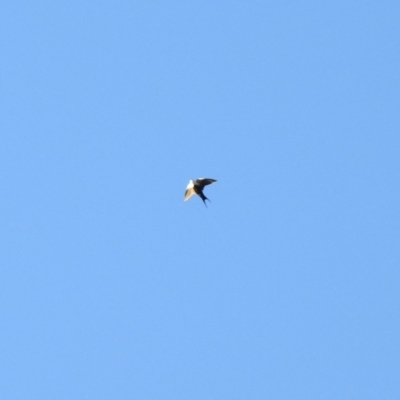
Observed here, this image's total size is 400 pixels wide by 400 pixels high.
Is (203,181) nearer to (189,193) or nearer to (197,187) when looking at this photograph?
(197,187)

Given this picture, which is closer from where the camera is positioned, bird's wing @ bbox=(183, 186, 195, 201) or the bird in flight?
the bird in flight

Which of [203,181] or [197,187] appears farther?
[197,187]

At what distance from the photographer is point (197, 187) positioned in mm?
29688

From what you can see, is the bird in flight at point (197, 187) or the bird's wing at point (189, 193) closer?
the bird in flight at point (197, 187)

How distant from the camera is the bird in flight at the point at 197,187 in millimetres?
29500

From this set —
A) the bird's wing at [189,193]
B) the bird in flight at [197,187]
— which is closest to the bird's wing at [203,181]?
the bird in flight at [197,187]

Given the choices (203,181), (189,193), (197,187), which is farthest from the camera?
(189,193)

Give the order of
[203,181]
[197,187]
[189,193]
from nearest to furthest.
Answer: [203,181] < [197,187] < [189,193]

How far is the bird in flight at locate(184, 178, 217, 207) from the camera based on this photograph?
2950cm

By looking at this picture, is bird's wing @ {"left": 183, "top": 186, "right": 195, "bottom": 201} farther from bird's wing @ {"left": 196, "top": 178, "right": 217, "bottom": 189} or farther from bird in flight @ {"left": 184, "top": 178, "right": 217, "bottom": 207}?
bird's wing @ {"left": 196, "top": 178, "right": 217, "bottom": 189}

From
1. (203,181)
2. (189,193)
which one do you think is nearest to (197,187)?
(203,181)

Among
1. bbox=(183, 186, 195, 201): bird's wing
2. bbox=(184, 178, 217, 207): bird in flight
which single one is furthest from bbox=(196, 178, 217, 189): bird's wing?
bbox=(183, 186, 195, 201): bird's wing

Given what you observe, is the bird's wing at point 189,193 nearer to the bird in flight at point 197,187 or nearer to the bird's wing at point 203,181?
the bird in flight at point 197,187

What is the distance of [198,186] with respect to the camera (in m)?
29.7
